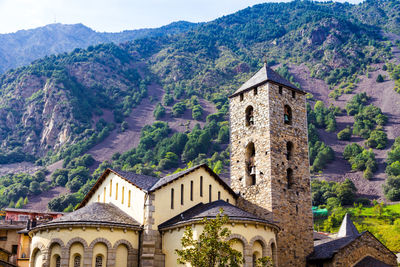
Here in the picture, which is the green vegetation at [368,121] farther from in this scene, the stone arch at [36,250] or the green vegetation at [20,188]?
the stone arch at [36,250]

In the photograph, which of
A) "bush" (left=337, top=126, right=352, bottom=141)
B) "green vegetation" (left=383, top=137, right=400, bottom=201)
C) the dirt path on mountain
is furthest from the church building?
"bush" (left=337, top=126, right=352, bottom=141)

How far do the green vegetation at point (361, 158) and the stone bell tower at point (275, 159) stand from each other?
105 metres

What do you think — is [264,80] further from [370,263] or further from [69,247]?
[69,247]

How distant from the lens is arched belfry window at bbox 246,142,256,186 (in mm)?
37206

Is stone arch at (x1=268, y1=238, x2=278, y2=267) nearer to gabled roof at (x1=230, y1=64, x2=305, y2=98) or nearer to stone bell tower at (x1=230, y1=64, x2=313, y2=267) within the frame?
stone bell tower at (x1=230, y1=64, x2=313, y2=267)

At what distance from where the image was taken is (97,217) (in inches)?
1219

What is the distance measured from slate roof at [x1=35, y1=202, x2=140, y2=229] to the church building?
2.6 inches

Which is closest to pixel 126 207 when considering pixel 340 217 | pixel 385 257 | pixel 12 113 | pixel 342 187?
pixel 385 257

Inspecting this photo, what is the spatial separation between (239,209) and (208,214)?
295 centimetres

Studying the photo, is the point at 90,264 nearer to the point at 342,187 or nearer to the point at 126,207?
the point at 126,207

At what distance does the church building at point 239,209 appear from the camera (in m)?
29.9

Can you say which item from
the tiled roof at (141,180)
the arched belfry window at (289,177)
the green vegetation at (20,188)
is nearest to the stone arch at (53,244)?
the tiled roof at (141,180)

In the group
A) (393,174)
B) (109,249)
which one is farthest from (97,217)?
(393,174)

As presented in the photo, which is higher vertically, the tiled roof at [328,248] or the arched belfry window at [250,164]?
the arched belfry window at [250,164]
